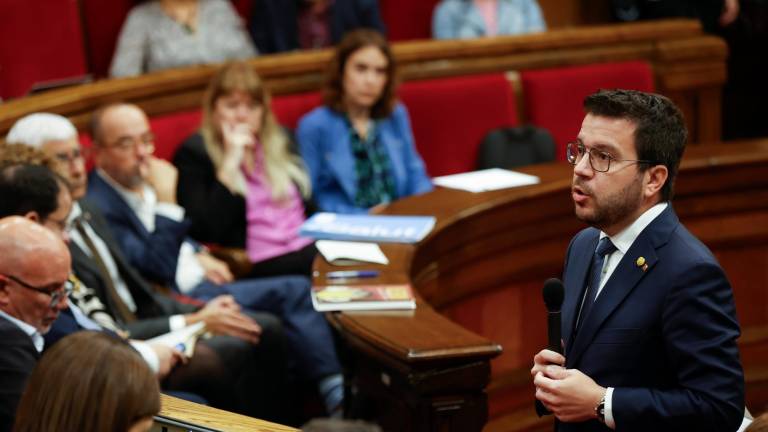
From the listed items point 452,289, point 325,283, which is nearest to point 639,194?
point 325,283

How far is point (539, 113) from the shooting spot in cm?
476

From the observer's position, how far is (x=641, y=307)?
178cm

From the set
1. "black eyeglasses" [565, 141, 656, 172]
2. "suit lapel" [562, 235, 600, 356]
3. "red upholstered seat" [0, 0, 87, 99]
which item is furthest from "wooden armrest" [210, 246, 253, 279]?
"black eyeglasses" [565, 141, 656, 172]

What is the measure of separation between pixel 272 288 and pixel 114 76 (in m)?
1.29

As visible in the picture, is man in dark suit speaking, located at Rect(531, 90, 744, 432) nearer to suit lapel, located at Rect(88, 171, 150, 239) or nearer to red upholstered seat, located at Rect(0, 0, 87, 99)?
suit lapel, located at Rect(88, 171, 150, 239)

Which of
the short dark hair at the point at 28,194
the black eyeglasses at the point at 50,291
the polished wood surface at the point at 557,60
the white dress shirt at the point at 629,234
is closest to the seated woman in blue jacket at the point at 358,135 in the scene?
the polished wood surface at the point at 557,60

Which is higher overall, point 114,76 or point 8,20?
point 8,20

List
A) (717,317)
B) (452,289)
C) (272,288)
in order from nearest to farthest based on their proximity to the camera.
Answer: (717,317)
(452,289)
(272,288)

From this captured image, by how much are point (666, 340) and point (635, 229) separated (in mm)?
186

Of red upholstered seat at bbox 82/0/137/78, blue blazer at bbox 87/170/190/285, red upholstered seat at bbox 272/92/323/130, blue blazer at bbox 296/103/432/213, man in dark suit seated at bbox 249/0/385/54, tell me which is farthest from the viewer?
man in dark suit seated at bbox 249/0/385/54

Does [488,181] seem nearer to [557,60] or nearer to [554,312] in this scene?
[557,60]

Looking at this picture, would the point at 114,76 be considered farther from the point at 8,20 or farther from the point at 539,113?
the point at 539,113

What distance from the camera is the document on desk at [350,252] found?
2852 mm

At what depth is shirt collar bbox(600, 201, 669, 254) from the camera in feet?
5.98
